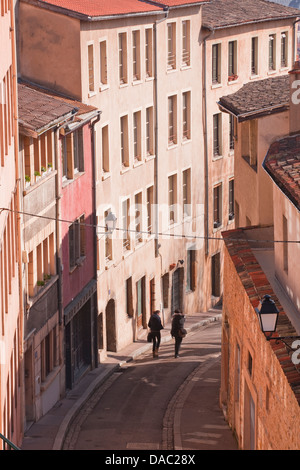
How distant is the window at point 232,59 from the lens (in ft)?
193

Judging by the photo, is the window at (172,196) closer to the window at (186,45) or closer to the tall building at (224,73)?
the tall building at (224,73)

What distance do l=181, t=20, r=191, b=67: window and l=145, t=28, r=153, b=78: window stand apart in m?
3.92

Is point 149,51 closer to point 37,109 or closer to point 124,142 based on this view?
point 124,142

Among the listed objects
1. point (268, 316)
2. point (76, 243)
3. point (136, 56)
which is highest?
point (268, 316)

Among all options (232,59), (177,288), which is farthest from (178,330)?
(232,59)

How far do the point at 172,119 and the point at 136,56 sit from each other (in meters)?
5.20

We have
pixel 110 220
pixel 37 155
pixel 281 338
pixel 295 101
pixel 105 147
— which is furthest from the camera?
pixel 105 147

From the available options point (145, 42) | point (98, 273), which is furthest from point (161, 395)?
point (145, 42)

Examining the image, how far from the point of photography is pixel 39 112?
116ft

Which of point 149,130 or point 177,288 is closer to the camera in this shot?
point 149,130

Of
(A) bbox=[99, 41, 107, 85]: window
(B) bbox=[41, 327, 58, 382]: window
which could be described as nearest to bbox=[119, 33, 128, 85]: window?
(A) bbox=[99, 41, 107, 85]: window

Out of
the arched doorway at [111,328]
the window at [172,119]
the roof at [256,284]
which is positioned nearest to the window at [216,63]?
the window at [172,119]

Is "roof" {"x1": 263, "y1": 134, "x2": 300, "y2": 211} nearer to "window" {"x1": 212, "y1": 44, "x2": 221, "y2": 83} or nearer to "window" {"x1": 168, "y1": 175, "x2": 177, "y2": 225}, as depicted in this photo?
"window" {"x1": 168, "y1": 175, "x2": 177, "y2": 225}

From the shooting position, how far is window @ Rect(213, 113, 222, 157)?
5775 cm
